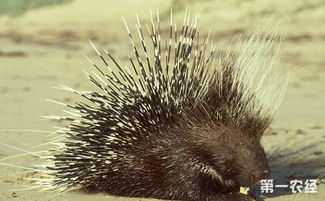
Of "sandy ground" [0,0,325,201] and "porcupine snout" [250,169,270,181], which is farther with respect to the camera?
"sandy ground" [0,0,325,201]

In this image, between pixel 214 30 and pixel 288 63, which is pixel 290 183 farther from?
pixel 214 30

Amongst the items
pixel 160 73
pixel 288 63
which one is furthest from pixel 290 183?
pixel 288 63

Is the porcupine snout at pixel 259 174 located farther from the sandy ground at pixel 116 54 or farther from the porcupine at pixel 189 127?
the sandy ground at pixel 116 54

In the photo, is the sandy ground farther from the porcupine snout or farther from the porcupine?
the porcupine snout

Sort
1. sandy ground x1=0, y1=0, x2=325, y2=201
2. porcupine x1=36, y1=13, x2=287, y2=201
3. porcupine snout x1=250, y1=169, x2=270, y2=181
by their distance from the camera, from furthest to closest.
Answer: sandy ground x1=0, y1=0, x2=325, y2=201 < porcupine x1=36, y1=13, x2=287, y2=201 < porcupine snout x1=250, y1=169, x2=270, y2=181

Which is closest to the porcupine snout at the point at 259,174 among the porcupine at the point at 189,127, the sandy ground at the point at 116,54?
the porcupine at the point at 189,127

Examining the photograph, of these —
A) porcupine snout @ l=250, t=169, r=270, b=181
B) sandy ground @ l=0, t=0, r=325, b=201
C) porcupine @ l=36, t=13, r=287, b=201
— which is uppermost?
sandy ground @ l=0, t=0, r=325, b=201

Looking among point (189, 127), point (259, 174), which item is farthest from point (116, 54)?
point (259, 174)

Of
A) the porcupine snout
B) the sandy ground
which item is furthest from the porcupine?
the sandy ground

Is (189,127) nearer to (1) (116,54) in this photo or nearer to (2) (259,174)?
(2) (259,174)
